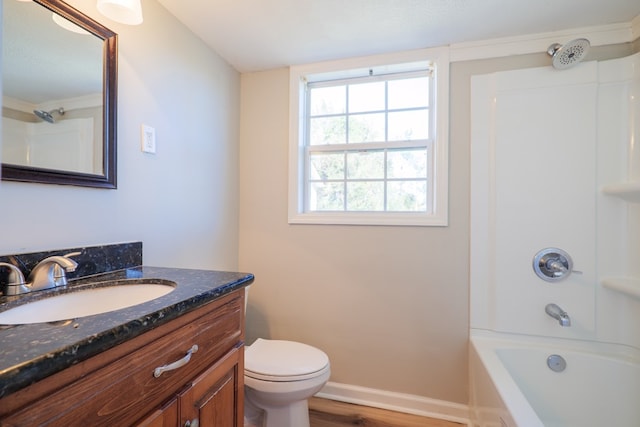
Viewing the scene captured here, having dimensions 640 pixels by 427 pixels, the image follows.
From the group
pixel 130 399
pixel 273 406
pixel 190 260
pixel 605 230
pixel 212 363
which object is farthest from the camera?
pixel 190 260

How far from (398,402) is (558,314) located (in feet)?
3.30

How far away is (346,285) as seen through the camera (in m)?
1.89

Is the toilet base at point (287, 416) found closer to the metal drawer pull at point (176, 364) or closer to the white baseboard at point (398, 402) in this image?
the white baseboard at point (398, 402)

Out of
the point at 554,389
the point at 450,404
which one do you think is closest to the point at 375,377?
the point at 450,404

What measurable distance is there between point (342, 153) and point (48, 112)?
1478 mm

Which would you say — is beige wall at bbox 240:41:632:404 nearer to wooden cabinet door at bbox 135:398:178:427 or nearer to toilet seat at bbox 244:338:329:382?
toilet seat at bbox 244:338:329:382

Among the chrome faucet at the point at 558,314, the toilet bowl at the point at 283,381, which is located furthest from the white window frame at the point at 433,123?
the toilet bowl at the point at 283,381

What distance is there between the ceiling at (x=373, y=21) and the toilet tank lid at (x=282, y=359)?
1.71m

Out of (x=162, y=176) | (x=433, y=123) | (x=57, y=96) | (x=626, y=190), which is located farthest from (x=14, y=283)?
(x=626, y=190)

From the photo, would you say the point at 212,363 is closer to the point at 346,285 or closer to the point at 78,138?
the point at 78,138

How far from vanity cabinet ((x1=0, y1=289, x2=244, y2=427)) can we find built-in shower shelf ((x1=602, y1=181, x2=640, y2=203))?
1.77 m

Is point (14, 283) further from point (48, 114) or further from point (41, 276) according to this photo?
point (48, 114)

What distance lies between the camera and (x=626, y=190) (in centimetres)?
139

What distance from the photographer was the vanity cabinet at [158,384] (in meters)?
0.48
